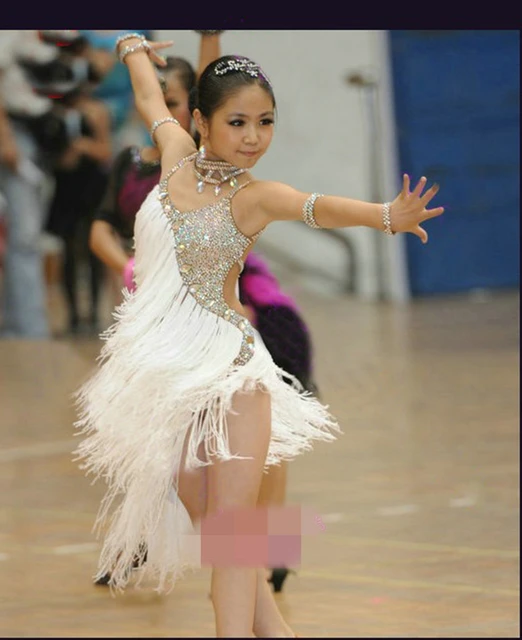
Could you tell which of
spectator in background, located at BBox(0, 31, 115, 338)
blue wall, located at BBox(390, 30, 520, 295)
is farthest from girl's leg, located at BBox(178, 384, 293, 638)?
blue wall, located at BBox(390, 30, 520, 295)

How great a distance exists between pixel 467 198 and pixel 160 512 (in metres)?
11.1

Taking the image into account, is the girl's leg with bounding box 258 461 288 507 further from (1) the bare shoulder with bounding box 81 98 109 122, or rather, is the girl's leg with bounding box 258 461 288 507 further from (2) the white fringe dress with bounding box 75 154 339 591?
(1) the bare shoulder with bounding box 81 98 109 122

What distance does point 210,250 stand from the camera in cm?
337

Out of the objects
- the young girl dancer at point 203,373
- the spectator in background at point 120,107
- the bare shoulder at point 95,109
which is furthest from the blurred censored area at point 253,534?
the bare shoulder at point 95,109

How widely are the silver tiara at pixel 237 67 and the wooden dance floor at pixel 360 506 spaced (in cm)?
173

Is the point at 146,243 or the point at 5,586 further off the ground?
the point at 146,243

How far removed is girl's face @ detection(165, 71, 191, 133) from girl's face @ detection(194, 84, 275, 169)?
597mm

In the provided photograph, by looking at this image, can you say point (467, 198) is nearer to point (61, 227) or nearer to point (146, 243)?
point (61, 227)

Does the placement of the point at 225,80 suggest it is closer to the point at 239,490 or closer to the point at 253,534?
the point at 239,490

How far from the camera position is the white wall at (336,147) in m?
12.8

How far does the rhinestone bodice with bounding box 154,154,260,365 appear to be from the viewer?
336 cm

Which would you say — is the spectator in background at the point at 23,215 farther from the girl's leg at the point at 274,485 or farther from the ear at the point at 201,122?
the ear at the point at 201,122

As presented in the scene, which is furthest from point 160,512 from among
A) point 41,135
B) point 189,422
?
point 41,135

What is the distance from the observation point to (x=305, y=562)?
16.9 ft
